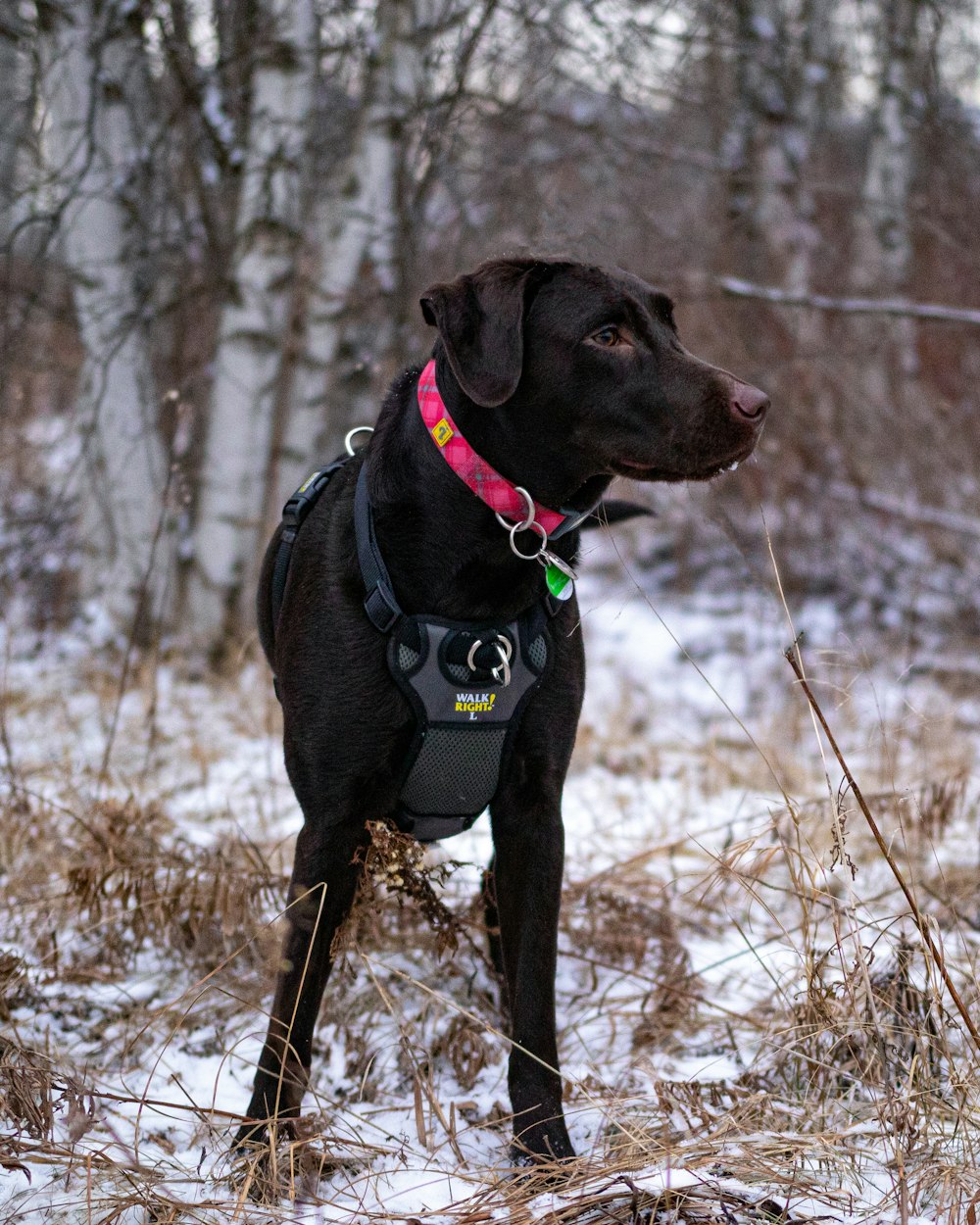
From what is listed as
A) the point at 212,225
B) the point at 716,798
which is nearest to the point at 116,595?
the point at 212,225

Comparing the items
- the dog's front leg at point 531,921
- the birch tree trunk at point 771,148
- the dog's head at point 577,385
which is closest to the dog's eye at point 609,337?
the dog's head at point 577,385

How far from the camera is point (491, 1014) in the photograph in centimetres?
276

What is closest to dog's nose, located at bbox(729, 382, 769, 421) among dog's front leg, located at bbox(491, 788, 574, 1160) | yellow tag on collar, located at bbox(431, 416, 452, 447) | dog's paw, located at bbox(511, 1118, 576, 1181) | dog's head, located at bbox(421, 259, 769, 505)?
dog's head, located at bbox(421, 259, 769, 505)

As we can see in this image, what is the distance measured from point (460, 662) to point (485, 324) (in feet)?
2.00

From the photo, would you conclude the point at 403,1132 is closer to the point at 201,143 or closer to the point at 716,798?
the point at 716,798

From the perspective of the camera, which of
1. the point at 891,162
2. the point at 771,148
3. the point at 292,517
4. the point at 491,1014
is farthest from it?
the point at 891,162

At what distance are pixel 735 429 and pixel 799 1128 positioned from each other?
48.3 inches

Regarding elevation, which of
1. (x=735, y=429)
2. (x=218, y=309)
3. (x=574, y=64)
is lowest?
(x=735, y=429)

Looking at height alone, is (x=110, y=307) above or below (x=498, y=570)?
above

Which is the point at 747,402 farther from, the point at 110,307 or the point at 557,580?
the point at 110,307

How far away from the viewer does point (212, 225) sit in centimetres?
595

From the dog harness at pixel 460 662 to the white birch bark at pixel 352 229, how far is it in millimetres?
3489

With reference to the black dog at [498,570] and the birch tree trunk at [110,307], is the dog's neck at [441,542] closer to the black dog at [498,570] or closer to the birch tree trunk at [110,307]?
the black dog at [498,570]

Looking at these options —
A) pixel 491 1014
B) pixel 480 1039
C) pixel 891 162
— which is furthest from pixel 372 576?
pixel 891 162
